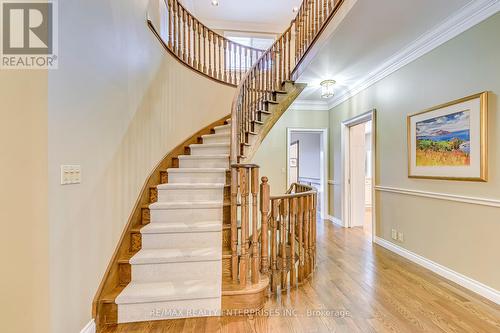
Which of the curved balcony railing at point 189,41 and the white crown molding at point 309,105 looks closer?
the curved balcony railing at point 189,41

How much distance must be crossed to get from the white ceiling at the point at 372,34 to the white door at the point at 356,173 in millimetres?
1211

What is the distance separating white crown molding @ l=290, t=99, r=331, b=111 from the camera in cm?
529

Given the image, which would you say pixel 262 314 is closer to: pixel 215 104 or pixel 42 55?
pixel 42 55

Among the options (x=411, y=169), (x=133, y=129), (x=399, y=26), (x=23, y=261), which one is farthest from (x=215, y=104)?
(x=23, y=261)

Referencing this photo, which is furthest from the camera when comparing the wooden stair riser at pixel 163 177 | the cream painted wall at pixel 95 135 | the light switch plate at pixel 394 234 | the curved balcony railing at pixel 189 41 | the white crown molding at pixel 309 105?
the white crown molding at pixel 309 105

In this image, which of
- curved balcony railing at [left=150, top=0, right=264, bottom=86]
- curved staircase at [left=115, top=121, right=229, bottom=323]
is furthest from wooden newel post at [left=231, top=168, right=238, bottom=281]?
curved balcony railing at [left=150, top=0, right=264, bottom=86]

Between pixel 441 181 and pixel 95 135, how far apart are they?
3.27 m

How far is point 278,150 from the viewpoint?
5.40 m

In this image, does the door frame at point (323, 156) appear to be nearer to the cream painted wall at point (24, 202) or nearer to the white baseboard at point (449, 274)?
the white baseboard at point (449, 274)

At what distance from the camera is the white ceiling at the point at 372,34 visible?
2191mm

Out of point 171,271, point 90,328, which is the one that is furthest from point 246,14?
point 90,328

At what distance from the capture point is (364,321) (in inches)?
71.6

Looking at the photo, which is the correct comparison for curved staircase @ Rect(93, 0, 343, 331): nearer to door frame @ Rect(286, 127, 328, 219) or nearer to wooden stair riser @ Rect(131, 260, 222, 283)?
wooden stair riser @ Rect(131, 260, 222, 283)

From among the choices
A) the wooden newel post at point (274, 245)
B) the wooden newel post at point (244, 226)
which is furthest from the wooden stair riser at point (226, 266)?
the wooden newel post at point (274, 245)
